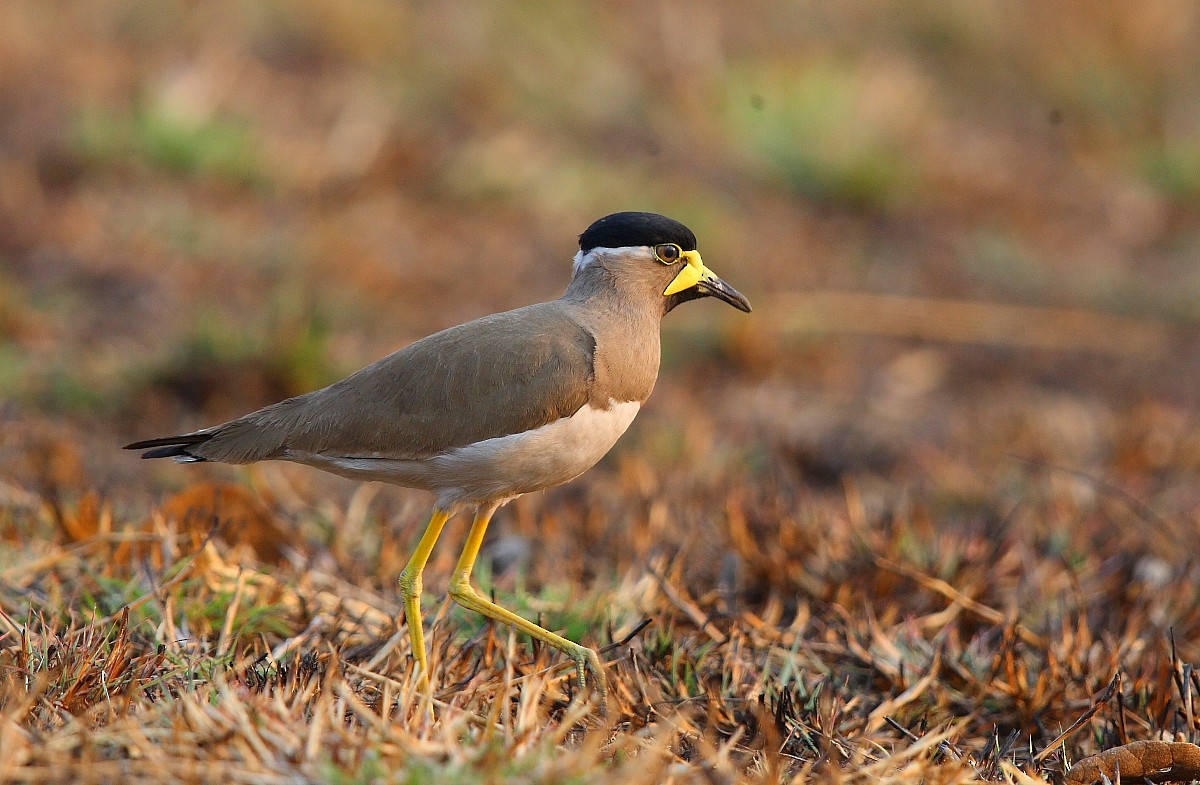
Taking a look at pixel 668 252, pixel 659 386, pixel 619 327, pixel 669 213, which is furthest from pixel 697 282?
pixel 669 213

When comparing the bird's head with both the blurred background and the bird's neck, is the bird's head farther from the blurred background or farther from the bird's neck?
the blurred background

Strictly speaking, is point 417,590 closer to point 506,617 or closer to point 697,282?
point 506,617

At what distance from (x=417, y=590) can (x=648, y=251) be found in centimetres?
115

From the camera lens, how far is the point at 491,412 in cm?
329

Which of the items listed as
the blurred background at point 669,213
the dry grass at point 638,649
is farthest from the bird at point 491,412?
the blurred background at point 669,213

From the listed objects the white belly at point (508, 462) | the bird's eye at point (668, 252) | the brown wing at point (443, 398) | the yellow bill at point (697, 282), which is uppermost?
the bird's eye at point (668, 252)

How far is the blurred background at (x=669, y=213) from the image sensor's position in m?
6.61

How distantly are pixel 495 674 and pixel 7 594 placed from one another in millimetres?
1491

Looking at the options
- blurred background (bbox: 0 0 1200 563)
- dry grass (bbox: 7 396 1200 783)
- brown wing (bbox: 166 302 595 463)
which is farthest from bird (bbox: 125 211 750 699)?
blurred background (bbox: 0 0 1200 563)

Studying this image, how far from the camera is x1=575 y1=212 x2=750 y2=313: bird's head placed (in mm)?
3619

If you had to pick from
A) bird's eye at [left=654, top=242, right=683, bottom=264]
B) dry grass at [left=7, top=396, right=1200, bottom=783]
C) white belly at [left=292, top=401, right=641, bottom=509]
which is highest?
bird's eye at [left=654, top=242, right=683, bottom=264]

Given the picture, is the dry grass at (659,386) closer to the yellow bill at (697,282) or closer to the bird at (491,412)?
the bird at (491,412)

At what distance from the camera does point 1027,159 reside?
Result: 12172 mm

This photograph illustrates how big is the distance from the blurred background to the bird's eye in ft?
5.27
